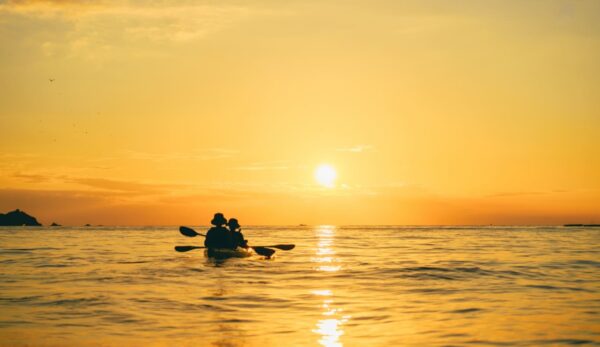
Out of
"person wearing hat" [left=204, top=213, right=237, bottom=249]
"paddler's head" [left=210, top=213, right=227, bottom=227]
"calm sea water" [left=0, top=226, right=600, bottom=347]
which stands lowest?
"calm sea water" [left=0, top=226, right=600, bottom=347]

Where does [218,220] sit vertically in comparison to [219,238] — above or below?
above

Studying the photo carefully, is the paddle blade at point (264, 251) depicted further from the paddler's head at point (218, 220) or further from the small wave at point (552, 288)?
the small wave at point (552, 288)

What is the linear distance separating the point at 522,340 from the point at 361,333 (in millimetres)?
3333

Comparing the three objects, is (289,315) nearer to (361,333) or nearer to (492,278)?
(361,333)

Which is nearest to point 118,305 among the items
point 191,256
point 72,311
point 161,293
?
point 72,311

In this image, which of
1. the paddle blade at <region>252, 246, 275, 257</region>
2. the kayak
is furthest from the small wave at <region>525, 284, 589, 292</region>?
the paddle blade at <region>252, 246, 275, 257</region>

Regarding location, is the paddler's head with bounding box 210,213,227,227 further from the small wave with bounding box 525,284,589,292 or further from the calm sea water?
the small wave with bounding box 525,284,589,292

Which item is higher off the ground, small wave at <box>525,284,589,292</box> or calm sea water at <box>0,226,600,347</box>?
small wave at <box>525,284,589,292</box>

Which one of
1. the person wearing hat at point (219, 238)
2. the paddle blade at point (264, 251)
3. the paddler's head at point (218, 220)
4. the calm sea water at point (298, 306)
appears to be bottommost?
the calm sea water at point (298, 306)

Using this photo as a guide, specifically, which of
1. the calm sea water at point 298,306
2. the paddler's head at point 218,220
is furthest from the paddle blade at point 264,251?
the calm sea water at point 298,306

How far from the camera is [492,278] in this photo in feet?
83.9

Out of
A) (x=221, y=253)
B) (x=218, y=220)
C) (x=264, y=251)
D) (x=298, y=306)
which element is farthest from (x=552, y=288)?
(x=264, y=251)

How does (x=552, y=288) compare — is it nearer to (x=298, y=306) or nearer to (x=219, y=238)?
(x=298, y=306)

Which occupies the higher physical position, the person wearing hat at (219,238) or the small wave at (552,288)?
the person wearing hat at (219,238)
